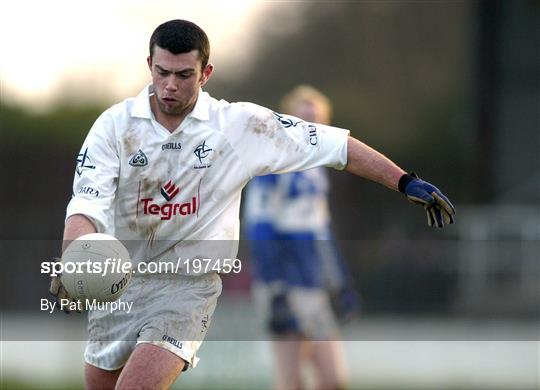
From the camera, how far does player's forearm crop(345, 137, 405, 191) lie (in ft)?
20.1

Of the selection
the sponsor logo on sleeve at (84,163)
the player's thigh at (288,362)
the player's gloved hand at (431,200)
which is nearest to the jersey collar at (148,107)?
the sponsor logo on sleeve at (84,163)

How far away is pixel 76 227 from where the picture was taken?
575 centimetres

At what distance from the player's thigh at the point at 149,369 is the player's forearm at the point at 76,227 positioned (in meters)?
0.60

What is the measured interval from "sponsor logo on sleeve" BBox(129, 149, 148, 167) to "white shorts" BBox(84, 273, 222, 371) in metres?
0.56

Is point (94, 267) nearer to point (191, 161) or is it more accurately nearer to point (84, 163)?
point (84, 163)

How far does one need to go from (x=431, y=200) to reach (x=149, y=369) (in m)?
1.48

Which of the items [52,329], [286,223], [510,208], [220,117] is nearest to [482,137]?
[510,208]

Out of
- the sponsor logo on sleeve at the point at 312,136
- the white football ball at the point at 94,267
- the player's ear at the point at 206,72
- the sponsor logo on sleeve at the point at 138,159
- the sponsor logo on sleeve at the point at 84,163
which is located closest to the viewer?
the white football ball at the point at 94,267

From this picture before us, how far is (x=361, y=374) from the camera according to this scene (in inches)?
547

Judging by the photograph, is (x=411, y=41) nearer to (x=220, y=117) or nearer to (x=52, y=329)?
(x=52, y=329)

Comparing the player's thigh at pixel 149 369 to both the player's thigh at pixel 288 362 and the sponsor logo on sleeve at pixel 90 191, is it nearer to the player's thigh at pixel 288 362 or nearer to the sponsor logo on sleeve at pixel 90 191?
the sponsor logo on sleeve at pixel 90 191

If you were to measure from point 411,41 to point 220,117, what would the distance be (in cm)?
2406

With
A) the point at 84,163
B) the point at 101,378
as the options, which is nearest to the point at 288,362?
the point at 101,378

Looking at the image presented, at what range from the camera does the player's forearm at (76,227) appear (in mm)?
5711
